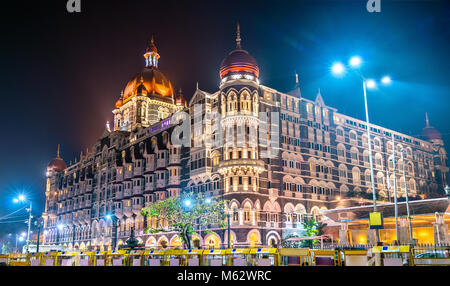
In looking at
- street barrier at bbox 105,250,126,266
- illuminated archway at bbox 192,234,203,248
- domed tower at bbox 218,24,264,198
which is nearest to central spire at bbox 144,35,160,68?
domed tower at bbox 218,24,264,198

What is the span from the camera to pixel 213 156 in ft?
195

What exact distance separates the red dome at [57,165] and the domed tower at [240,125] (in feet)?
232

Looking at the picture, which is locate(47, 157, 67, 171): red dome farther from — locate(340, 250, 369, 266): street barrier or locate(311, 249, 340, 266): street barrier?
locate(340, 250, 369, 266): street barrier

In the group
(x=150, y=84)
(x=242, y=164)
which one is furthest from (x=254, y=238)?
(x=150, y=84)

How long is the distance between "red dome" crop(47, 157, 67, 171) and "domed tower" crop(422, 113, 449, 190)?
91111mm

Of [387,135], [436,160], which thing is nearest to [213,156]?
[387,135]

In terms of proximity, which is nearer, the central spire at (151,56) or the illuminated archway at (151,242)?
the illuminated archway at (151,242)

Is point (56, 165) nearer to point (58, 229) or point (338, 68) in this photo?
point (58, 229)

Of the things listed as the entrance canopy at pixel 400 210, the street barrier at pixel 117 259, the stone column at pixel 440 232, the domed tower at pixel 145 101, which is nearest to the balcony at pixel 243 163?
the entrance canopy at pixel 400 210

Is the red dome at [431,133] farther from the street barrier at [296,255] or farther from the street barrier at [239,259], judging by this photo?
the street barrier at [239,259]

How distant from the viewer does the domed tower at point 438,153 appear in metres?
92.4

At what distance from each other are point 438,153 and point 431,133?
Answer: 4.96 m
